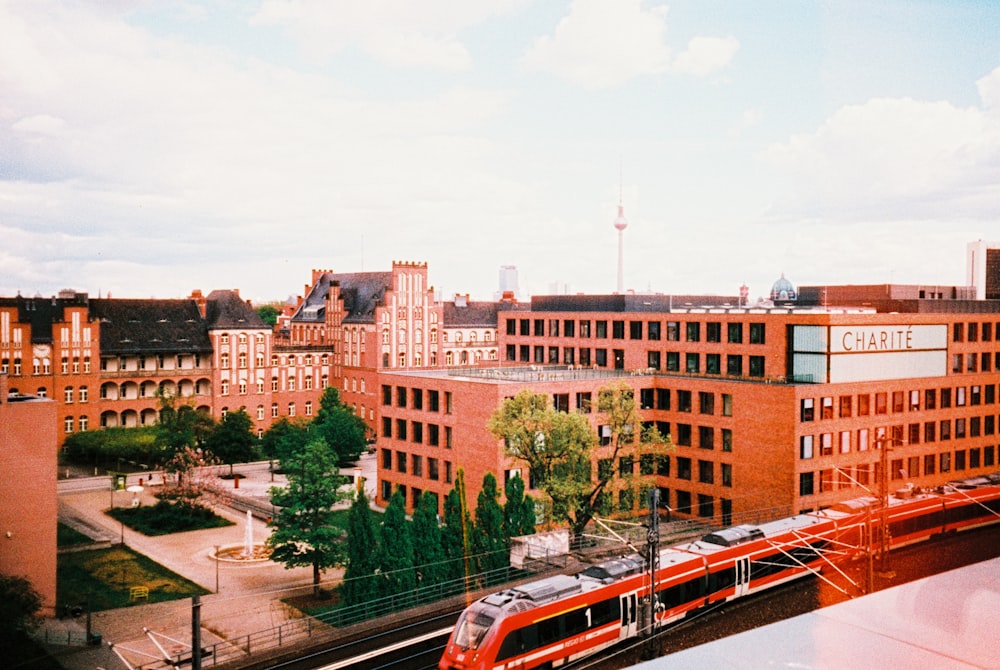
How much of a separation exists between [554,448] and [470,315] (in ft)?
110

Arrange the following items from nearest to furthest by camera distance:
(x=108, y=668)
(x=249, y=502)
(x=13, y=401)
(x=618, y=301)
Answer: (x=108, y=668)
(x=13, y=401)
(x=249, y=502)
(x=618, y=301)

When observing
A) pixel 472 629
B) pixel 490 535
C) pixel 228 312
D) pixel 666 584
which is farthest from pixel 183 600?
pixel 228 312

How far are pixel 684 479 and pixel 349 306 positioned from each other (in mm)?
30057

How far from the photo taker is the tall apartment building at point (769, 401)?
2611 centimetres

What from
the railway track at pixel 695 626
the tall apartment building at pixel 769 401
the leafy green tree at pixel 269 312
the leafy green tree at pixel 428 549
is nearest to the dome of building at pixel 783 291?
the tall apartment building at pixel 769 401

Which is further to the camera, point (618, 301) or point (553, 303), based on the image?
point (553, 303)

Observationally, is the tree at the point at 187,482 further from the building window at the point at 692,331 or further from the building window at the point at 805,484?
the building window at the point at 805,484

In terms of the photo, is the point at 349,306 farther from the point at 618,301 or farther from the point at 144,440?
the point at 618,301

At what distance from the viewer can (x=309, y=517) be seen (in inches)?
850

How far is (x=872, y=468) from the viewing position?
27234 mm

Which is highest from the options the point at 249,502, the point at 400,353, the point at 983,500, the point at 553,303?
the point at 553,303

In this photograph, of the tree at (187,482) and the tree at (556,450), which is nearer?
the tree at (556,450)

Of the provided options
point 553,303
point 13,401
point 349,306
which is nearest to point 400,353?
point 349,306

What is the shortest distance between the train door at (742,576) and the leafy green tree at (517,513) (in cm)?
596
